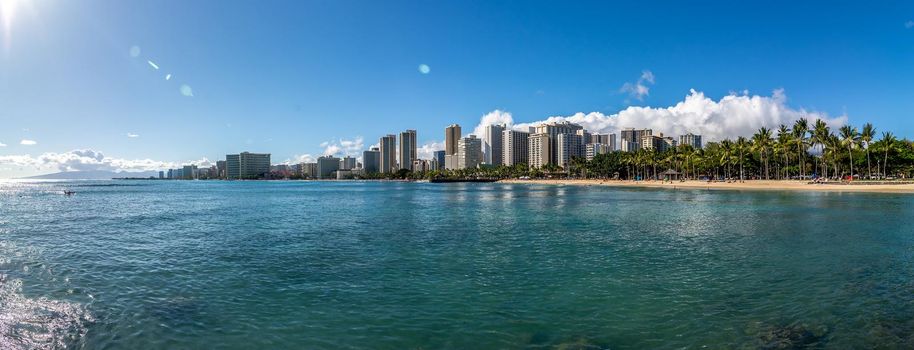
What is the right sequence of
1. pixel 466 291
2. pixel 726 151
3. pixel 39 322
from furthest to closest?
1. pixel 726 151
2. pixel 466 291
3. pixel 39 322

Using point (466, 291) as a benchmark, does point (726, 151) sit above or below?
above

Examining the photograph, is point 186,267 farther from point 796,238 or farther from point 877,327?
point 796,238

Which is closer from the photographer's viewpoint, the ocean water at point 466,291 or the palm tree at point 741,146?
the ocean water at point 466,291

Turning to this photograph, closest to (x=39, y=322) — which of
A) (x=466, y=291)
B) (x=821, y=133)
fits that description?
(x=466, y=291)

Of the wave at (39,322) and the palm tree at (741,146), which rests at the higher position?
the palm tree at (741,146)

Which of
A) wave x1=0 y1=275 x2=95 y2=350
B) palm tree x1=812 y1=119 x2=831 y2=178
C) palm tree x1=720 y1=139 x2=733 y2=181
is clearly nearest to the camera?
wave x1=0 y1=275 x2=95 y2=350

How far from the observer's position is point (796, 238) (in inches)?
918

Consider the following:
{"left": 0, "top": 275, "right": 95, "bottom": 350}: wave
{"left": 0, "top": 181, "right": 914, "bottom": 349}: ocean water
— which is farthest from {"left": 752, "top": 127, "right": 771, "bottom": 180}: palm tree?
{"left": 0, "top": 275, "right": 95, "bottom": 350}: wave

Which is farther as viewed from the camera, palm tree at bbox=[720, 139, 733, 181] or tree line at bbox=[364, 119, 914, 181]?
palm tree at bbox=[720, 139, 733, 181]

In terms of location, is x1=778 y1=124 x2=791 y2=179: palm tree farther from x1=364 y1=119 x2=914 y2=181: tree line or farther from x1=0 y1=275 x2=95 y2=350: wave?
x1=0 y1=275 x2=95 y2=350: wave

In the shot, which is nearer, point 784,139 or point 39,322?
point 39,322

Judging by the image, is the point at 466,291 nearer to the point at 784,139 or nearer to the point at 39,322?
the point at 39,322

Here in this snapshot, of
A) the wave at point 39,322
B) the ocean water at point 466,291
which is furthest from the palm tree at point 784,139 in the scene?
the wave at point 39,322

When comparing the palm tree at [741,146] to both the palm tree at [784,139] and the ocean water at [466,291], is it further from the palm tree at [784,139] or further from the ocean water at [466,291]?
the ocean water at [466,291]
